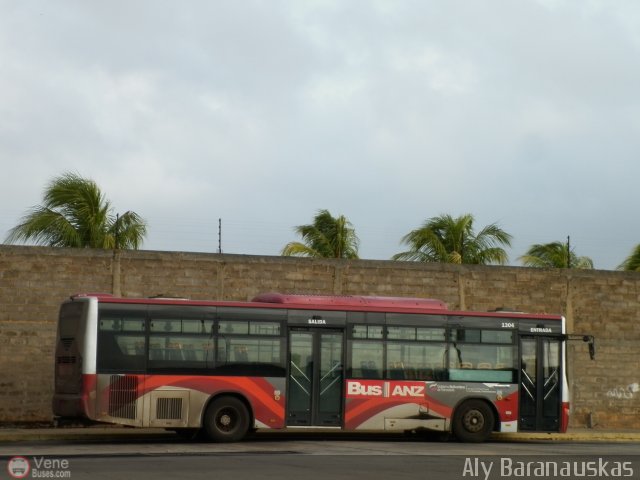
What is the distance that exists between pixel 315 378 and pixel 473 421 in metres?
3.53

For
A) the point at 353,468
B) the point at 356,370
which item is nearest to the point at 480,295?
the point at 356,370

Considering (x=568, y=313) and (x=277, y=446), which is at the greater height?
(x=568, y=313)

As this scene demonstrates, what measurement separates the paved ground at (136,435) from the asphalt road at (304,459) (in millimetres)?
637

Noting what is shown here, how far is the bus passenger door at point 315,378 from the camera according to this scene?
2388 centimetres

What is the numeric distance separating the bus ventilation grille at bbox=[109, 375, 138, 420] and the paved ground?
2490mm

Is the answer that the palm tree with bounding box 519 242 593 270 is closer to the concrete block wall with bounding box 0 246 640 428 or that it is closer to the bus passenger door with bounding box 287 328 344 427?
the concrete block wall with bounding box 0 246 640 428

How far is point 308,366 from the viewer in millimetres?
24109

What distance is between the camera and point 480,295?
31156mm

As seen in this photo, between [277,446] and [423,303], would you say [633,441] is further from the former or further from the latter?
[277,446]

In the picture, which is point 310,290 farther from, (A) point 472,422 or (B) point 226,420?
(B) point 226,420

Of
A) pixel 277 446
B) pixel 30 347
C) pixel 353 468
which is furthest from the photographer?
pixel 30 347

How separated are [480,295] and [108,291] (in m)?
9.62

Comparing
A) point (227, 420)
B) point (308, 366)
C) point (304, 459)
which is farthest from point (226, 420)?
point (304, 459)

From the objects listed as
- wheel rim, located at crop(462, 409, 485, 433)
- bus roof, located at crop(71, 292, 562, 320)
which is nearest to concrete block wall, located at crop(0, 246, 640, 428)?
bus roof, located at crop(71, 292, 562, 320)
